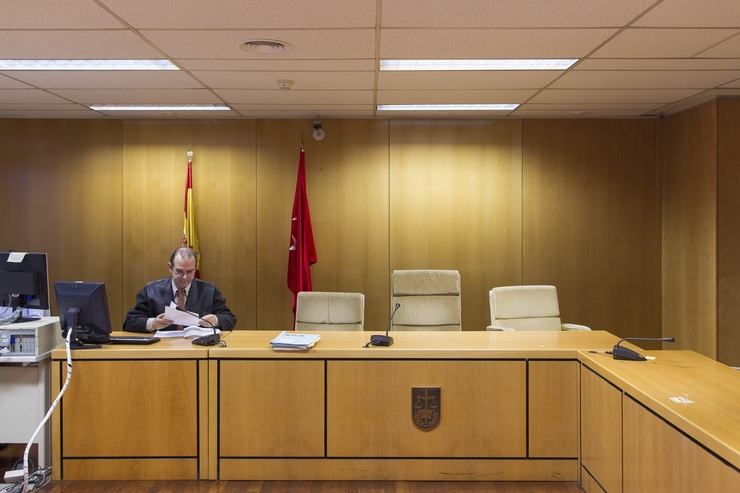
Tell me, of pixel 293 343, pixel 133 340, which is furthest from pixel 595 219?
pixel 133 340

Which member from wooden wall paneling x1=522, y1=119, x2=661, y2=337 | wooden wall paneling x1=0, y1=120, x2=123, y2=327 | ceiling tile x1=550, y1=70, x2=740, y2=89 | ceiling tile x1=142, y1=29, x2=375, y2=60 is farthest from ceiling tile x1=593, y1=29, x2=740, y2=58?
wooden wall paneling x1=0, y1=120, x2=123, y2=327

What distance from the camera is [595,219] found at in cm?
584

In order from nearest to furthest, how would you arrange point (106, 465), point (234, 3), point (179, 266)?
point (234, 3) < point (106, 465) < point (179, 266)

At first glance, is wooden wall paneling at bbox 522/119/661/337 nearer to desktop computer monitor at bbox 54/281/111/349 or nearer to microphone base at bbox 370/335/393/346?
microphone base at bbox 370/335/393/346

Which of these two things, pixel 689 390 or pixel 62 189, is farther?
pixel 62 189

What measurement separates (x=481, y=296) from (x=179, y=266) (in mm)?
3170

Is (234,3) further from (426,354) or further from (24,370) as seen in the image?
(24,370)

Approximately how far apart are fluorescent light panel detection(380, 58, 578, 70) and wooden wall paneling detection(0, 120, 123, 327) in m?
3.42

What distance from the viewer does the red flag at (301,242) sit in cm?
563

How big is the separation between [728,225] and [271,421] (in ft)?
13.4

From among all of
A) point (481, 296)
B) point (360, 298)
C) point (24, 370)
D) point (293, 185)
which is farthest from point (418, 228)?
point (24, 370)

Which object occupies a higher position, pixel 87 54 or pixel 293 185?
pixel 87 54

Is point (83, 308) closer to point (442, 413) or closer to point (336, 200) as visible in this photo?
point (442, 413)

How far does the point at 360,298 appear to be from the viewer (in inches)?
169
